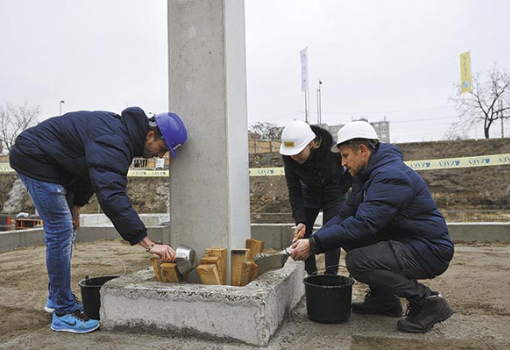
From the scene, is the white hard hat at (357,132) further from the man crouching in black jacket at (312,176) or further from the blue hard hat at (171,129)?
the blue hard hat at (171,129)

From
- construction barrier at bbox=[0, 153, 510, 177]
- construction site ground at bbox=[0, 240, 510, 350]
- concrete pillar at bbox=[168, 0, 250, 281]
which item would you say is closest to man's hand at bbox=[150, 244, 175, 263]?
concrete pillar at bbox=[168, 0, 250, 281]

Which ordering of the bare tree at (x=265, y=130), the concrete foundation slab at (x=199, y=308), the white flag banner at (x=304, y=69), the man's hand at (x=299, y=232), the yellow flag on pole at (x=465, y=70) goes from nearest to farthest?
the concrete foundation slab at (x=199, y=308), the man's hand at (x=299, y=232), the yellow flag on pole at (x=465, y=70), the white flag banner at (x=304, y=69), the bare tree at (x=265, y=130)

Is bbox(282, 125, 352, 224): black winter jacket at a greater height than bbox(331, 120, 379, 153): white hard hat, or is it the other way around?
bbox(331, 120, 379, 153): white hard hat

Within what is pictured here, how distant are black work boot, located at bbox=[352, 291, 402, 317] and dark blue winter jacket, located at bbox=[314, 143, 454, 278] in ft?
1.76

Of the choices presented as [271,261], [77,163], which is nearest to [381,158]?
[271,261]

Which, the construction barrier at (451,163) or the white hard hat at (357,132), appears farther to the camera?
the construction barrier at (451,163)

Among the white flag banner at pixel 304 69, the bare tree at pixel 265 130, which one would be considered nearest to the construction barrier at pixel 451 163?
the white flag banner at pixel 304 69

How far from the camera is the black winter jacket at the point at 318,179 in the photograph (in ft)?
12.4

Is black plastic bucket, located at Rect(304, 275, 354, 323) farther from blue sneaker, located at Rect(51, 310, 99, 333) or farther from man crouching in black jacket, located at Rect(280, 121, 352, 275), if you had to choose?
blue sneaker, located at Rect(51, 310, 99, 333)

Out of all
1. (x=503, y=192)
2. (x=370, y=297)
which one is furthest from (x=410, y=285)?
(x=503, y=192)

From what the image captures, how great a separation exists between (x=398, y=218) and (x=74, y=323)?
2328 millimetres

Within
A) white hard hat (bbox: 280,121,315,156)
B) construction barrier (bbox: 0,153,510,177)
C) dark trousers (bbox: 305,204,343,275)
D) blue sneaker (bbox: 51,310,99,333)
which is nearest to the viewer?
blue sneaker (bbox: 51,310,99,333)

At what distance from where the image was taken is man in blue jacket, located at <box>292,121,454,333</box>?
8.72ft

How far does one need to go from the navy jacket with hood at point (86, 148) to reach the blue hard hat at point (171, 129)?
12 cm
